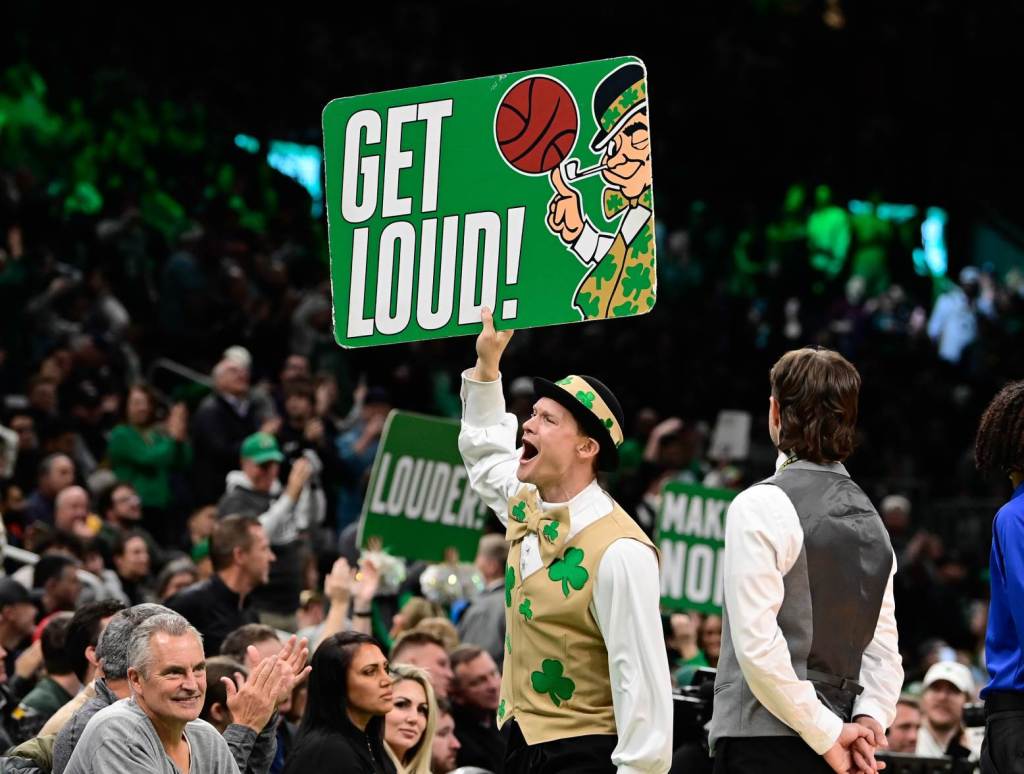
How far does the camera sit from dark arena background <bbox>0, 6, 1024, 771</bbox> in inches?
499

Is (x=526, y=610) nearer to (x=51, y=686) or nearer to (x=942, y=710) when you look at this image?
(x=51, y=686)

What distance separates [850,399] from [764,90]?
68.5 feet

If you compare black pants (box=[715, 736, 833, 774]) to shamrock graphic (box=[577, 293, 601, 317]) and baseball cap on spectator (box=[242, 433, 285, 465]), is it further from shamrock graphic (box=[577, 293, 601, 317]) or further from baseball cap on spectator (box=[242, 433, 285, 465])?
baseball cap on spectator (box=[242, 433, 285, 465])

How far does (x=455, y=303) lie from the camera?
17.2 ft

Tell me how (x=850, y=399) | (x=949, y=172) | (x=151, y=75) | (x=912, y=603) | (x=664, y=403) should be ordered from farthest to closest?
1. (x=949, y=172)
2. (x=151, y=75)
3. (x=664, y=403)
4. (x=912, y=603)
5. (x=850, y=399)

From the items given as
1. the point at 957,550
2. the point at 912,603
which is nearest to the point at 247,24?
the point at 957,550

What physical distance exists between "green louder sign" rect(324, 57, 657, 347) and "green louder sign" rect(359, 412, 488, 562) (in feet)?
12.7

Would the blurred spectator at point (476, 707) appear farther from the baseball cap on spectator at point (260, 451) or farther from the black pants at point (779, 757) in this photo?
the black pants at point (779, 757)

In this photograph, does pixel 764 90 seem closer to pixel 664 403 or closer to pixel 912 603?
pixel 664 403

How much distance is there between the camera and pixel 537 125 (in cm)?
535

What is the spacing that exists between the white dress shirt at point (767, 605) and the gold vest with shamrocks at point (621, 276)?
37.4 inches

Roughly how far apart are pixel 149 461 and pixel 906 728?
533cm

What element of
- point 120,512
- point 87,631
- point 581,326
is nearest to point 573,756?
point 87,631

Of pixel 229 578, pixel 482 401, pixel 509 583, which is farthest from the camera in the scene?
pixel 229 578
